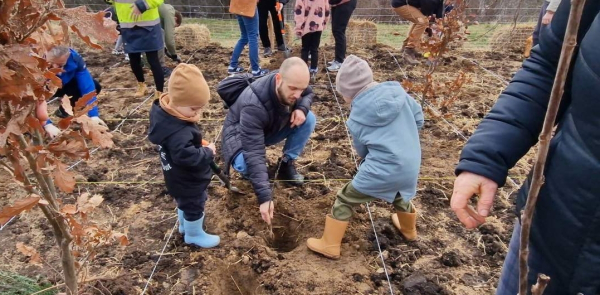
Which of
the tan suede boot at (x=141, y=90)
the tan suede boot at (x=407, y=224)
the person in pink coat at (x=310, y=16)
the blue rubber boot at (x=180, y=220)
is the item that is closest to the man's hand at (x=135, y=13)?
the tan suede boot at (x=141, y=90)

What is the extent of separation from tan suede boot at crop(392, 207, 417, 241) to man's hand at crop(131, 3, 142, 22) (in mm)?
3318

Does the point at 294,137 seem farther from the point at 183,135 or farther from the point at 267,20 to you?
the point at 267,20

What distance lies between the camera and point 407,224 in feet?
8.86

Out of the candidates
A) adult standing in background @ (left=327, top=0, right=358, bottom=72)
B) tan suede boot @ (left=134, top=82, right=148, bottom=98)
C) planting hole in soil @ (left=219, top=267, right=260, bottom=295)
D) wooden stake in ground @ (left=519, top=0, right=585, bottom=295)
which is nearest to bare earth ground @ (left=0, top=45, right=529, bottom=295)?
planting hole in soil @ (left=219, top=267, right=260, bottom=295)

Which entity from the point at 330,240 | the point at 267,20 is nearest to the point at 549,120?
the point at 330,240

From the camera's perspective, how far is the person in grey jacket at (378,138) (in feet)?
7.48

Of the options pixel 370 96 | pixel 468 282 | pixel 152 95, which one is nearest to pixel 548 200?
pixel 370 96

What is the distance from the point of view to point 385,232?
282cm

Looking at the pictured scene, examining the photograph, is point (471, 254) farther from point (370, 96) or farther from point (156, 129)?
point (156, 129)

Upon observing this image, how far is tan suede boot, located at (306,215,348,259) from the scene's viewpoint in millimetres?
2516

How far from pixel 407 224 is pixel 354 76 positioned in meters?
0.98

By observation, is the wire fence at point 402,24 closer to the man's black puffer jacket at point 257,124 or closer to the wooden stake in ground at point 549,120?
the man's black puffer jacket at point 257,124

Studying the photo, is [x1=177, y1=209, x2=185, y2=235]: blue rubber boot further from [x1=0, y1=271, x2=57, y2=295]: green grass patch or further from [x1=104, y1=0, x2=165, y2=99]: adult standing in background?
[x1=104, y1=0, x2=165, y2=99]: adult standing in background

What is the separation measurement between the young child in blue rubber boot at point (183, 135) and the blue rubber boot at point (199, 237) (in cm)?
15
